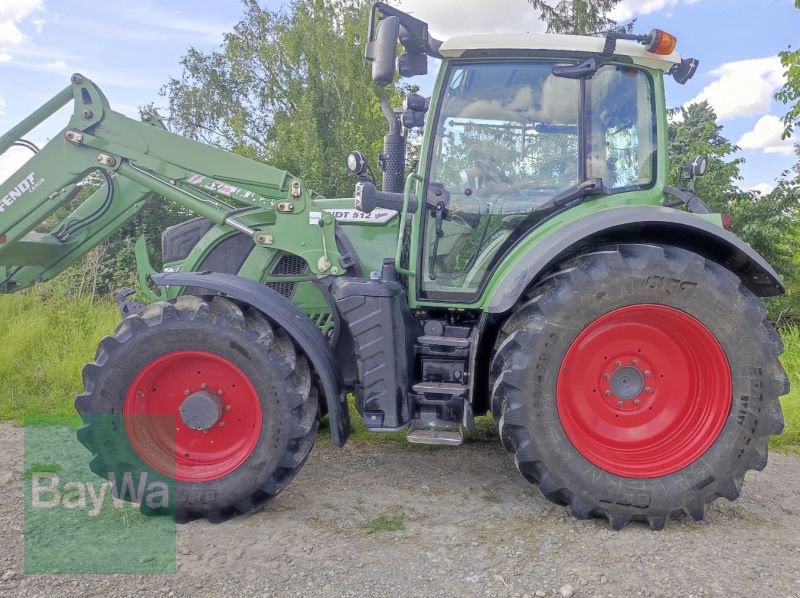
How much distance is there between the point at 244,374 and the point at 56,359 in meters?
3.85

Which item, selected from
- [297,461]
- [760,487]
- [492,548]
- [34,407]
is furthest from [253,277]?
[760,487]

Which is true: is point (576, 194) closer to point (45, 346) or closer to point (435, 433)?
point (435, 433)

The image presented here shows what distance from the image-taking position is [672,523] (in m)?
3.15

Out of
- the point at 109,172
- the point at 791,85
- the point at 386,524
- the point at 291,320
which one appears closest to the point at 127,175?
the point at 109,172

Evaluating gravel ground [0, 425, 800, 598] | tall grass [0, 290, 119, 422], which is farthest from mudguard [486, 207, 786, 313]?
tall grass [0, 290, 119, 422]

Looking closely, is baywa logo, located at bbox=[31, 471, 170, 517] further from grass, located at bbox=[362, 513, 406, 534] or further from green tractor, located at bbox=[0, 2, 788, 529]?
grass, located at bbox=[362, 513, 406, 534]

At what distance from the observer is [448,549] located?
2867mm

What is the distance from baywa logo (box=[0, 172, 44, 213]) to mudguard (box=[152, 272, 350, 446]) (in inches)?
50.7

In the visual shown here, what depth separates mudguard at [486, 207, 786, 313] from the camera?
3082 mm

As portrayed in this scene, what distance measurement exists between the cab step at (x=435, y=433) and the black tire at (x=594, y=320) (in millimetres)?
298

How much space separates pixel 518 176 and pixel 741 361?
147 centimetres

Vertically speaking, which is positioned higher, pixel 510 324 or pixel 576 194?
pixel 576 194

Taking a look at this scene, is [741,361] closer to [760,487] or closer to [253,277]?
[760,487]

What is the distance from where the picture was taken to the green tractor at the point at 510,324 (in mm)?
3059
